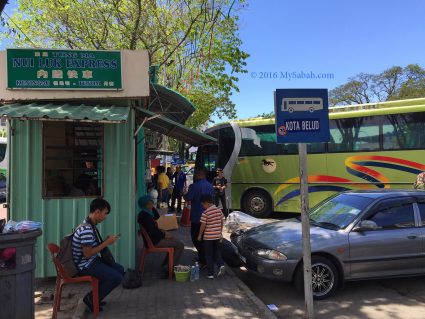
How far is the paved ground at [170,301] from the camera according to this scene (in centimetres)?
491

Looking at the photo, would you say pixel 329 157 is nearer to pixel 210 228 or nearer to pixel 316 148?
pixel 316 148

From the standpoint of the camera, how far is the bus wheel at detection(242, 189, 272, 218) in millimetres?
13500

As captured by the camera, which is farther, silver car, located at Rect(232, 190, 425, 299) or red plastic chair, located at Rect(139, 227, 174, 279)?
red plastic chair, located at Rect(139, 227, 174, 279)

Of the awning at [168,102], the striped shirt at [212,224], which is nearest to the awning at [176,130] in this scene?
the awning at [168,102]

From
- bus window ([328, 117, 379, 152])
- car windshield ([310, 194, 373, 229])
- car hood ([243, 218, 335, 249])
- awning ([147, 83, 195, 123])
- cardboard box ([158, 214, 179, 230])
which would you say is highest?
awning ([147, 83, 195, 123])

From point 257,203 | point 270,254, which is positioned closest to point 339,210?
point 270,254

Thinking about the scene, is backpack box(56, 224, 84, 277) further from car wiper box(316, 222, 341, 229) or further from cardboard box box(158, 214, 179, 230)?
cardboard box box(158, 214, 179, 230)

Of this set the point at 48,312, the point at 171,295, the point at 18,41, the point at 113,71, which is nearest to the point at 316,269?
the point at 171,295

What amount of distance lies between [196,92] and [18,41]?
357 inches

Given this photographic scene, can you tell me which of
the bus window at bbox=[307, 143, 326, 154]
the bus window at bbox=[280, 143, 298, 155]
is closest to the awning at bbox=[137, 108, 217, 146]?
the bus window at bbox=[280, 143, 298, 155]

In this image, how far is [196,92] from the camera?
2211 cm

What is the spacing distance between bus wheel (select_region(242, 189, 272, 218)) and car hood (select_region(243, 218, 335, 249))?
21.6ft

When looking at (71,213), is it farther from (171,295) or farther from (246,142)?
(246,142)

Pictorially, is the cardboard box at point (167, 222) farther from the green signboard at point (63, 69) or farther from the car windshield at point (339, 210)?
the green signboard at point (63, 69)
